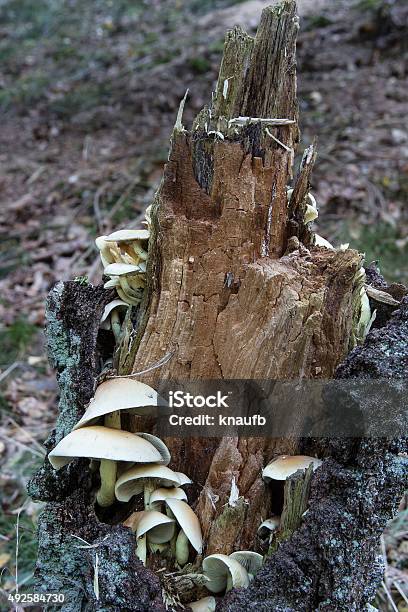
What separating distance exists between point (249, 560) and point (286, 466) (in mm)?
358

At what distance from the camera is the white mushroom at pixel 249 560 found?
82.8 inches

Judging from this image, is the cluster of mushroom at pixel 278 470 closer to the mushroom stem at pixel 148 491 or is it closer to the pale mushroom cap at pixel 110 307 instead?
the mushroom stem at pixel 148 491

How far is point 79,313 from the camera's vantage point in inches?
103

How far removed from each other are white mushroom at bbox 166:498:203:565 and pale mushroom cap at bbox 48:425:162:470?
190 millimetres

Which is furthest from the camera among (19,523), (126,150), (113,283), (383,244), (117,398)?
(126,150)

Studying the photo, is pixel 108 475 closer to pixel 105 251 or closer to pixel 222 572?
pixel 222 572

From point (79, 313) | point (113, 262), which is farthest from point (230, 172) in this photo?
point (79, 313)

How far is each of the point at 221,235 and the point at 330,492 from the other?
3.59 feet

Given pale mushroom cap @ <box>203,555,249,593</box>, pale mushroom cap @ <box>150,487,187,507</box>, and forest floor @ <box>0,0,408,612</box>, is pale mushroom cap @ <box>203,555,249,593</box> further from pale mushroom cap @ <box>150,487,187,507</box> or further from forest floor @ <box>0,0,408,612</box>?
forest floor @ <box>0,0,408,612</box>

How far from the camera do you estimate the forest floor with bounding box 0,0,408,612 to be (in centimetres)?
491

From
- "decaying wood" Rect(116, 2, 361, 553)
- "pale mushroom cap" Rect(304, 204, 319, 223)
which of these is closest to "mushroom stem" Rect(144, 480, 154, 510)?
"decaying wood" Rect(116, 2, 361, 553)

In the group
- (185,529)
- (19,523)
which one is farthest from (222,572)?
(19,523)

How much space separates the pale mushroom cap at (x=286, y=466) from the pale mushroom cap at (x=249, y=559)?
28cm

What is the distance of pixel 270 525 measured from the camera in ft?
7.11
